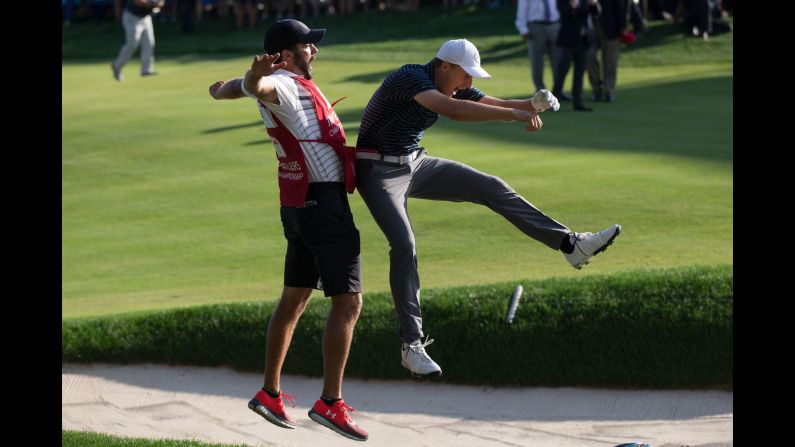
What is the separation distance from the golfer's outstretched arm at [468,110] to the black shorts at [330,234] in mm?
681

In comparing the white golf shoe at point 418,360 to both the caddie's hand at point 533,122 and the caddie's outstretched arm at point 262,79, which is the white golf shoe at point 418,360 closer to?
the caddie's hand at point 533,122

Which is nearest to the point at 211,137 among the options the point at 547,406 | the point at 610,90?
the point at 610,90

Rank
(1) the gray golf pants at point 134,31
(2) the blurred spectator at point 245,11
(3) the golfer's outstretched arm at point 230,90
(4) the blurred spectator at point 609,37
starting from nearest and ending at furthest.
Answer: (3) the golfer's outstretched arm at point 230,90 < (4) the blurred spectator at point 609,37 < (1) the gray golf pants at point 134,31 < (2) the blurred spectator at point 245,11

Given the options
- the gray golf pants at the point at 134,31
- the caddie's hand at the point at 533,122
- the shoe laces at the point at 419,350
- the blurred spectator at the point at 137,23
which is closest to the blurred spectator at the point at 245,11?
the blurred spectator at the point at 137,23

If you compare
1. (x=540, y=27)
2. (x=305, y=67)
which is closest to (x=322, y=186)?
(x=305, y=67)

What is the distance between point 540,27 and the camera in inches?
771

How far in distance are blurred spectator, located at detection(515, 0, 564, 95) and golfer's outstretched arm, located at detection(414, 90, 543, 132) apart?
528 inches

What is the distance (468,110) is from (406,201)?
2.10 ft

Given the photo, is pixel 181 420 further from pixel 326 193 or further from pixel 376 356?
pixel 326 193

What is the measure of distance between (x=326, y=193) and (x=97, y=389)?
435 cm

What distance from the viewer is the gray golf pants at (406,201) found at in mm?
6449

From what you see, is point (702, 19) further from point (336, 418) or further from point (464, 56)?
point (336, 418)

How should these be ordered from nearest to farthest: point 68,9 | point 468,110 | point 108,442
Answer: point 468,110, point 108,442, point 68,9
